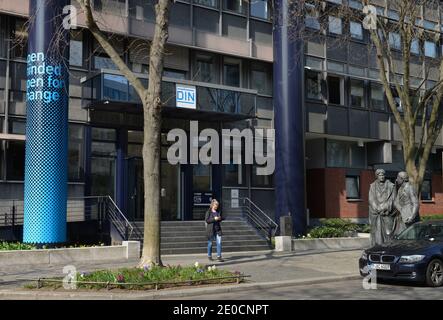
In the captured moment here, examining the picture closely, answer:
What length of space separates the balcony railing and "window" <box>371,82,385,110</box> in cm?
895

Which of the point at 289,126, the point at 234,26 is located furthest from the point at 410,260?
the point at 234,26

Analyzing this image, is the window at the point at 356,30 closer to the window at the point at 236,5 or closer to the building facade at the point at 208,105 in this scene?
the building facade at the point at 208,105

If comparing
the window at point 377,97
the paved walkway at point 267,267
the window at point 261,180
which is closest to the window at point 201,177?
the window at point 261,180

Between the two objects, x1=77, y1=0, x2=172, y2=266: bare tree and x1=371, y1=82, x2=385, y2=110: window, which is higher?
x1=371, y1=82, x2=385, y2=110: window

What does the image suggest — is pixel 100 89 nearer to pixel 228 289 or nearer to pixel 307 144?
pixel 228 289

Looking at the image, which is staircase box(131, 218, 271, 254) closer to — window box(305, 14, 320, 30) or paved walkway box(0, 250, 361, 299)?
paved walkway box(0, 250, 361, 299)

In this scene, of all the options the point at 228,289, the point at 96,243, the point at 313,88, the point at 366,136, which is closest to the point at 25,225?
the point at 96,243

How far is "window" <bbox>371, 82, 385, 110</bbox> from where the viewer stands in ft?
99.9

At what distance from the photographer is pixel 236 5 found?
84.2 feet

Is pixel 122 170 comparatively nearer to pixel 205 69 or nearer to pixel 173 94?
pixel 173 94

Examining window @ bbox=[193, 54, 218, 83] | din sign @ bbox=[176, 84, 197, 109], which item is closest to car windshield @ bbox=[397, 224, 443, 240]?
din sign @ bbox=[176, 84, 197, 109]

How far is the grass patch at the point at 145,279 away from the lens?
11258 millimetres

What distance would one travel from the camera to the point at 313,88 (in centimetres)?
2783

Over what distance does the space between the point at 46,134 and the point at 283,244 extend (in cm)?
882
